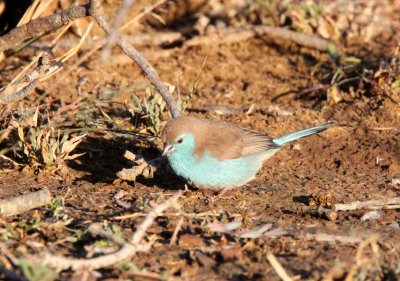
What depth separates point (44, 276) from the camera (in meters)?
3.68

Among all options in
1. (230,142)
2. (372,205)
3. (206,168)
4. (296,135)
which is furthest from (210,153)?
(372,205)

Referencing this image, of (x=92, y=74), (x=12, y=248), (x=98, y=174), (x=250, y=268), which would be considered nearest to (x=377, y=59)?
(x=92, y=74)

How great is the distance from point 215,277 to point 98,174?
221cm

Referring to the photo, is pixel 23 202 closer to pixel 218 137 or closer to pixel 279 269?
pixel 218 137

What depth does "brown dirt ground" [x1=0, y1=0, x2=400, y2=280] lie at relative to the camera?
4.30m

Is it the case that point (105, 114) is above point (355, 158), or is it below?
above

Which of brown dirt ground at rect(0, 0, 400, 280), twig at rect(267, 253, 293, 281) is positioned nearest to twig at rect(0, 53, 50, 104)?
brown dirt ground at rect(0, 0, 400, 280)

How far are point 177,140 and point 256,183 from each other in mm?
859

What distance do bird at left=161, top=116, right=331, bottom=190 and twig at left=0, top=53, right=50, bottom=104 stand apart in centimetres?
108

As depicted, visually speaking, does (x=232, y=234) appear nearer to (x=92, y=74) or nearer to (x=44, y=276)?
(x=44, y=276)

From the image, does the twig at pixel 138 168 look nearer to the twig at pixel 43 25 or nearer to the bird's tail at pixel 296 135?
the bird's tail at pixel 296 135

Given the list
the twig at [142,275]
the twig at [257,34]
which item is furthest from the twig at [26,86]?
the twig at [257,34]

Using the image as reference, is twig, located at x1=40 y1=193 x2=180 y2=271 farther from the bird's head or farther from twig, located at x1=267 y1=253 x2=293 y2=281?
the bird's head

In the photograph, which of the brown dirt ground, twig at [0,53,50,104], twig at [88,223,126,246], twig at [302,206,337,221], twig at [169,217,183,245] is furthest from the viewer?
twig at [0,53,50,104]
